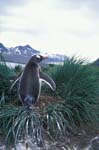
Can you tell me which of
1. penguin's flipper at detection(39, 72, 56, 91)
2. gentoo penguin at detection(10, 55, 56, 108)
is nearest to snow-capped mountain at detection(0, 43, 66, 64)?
penguin's flipper at detection(39, 72, 56, 91)

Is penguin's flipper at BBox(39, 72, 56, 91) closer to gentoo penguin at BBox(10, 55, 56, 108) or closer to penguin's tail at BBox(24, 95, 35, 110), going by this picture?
gentoo penguin at BBox(10, 55, 56, 108)

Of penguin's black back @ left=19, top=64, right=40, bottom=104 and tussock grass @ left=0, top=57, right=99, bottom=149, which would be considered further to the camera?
penguin's black back @ left=19, top=64, right=40, bottom=104

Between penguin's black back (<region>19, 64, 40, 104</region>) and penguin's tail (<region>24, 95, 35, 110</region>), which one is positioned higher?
penguin's black back (<region>19, 64, 40, 104</region>)

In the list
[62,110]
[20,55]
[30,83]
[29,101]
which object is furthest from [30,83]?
[20,55]

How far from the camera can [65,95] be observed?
5617mm

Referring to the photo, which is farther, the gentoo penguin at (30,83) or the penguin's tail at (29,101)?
the gentoo penguin at (30,83)

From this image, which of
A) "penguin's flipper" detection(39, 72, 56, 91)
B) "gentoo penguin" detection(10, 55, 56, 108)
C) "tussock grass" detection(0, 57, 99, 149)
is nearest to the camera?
"tussock grass" detection(0, 57, 99, 149)

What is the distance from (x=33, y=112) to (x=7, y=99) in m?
0.68

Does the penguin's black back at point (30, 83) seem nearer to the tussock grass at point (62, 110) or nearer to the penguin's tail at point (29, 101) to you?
the penguin's tail at point (29, 101)

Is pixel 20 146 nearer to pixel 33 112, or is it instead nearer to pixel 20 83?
pixel 33 112

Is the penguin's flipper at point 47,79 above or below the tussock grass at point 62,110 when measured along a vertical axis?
above

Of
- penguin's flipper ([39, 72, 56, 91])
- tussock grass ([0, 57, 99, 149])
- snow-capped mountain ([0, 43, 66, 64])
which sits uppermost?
snow-capped mountain ([0, 43, 66, 64])

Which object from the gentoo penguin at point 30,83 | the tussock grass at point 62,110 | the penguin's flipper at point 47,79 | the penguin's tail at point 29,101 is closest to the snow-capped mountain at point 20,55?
the tussock grass at point 62,110

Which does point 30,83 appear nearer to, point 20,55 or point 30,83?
point 30,83
